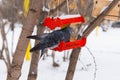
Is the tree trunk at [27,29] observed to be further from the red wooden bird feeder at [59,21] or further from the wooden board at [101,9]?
the wooden board at [101,9]

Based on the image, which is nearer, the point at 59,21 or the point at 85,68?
the point at 59,21

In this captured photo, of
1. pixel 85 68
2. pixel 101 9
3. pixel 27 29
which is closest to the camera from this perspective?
pixel 27 29

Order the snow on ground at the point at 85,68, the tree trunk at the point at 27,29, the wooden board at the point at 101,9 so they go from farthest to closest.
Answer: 1. the snow on ground at the point at 85,68
2. the wooden board at the point at 101,9
3. the tree trunk at the point at 27,29

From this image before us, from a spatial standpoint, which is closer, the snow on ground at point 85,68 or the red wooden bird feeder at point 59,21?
the red wooden bird feeder at point 59,21

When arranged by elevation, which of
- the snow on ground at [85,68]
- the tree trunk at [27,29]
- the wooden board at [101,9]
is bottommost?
the snow on ground at [85,68]

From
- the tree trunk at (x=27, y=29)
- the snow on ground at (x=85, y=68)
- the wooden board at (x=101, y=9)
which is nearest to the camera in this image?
the tree trunk at (x=27, y=29)

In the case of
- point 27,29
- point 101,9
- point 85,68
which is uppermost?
point 27,29

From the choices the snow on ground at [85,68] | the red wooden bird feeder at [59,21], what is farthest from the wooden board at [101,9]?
the snow on ground at [85,68]

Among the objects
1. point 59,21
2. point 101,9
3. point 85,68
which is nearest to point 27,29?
point 59,21

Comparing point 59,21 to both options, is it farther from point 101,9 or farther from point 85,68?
point 85,68

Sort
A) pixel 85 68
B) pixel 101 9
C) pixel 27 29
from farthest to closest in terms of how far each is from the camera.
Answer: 1. pixel 85 68
2. pixel 101 9
3. pixel 27 29

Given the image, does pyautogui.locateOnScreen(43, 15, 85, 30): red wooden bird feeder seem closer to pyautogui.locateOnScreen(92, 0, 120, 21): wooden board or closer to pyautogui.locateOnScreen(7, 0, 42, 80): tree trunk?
pyautogui.locateOnScreen(7, 0, 42, 80): tree trunk

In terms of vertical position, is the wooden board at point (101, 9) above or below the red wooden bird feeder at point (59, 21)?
below

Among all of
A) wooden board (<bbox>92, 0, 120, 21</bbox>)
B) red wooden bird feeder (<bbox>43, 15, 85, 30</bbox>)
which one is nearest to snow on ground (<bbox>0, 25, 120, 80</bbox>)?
wooden board (<bbox>92, 0, 120, 21</bbox>)
